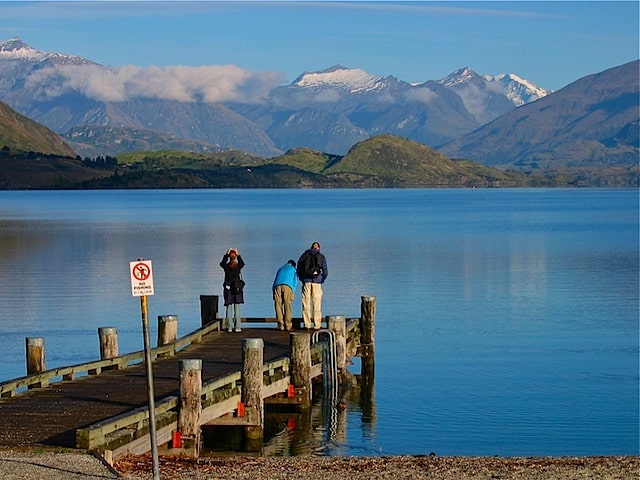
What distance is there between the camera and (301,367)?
94.1ft

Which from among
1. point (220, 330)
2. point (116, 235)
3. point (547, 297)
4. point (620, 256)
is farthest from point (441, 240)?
point (220, 330)

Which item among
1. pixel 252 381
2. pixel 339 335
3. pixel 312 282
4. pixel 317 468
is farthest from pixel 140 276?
pixel 312 282

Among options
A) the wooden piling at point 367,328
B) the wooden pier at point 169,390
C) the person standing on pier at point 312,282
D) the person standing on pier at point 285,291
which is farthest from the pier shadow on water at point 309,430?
the wooden piling at point 367,328

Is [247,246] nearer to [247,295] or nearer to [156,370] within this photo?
[247,295]

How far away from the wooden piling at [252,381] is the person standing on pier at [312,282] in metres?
8.28

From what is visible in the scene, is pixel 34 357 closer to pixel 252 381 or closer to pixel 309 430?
pixel 252 381

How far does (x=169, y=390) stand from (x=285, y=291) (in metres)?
9.46

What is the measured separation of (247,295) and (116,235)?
55367 millimetres

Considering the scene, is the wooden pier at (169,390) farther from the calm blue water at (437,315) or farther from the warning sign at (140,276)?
the warning sign at (140,276)

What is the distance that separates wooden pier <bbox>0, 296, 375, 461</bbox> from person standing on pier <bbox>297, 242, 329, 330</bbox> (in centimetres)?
79

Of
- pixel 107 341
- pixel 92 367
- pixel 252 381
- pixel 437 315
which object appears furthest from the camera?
pixel 437 315

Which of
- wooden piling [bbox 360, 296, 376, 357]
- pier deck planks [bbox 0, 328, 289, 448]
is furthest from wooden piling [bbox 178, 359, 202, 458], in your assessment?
wooden piling [bbox 360, 296, 376, 357]

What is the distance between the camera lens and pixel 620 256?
82.4 meters

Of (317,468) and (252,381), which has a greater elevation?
(252,381)
